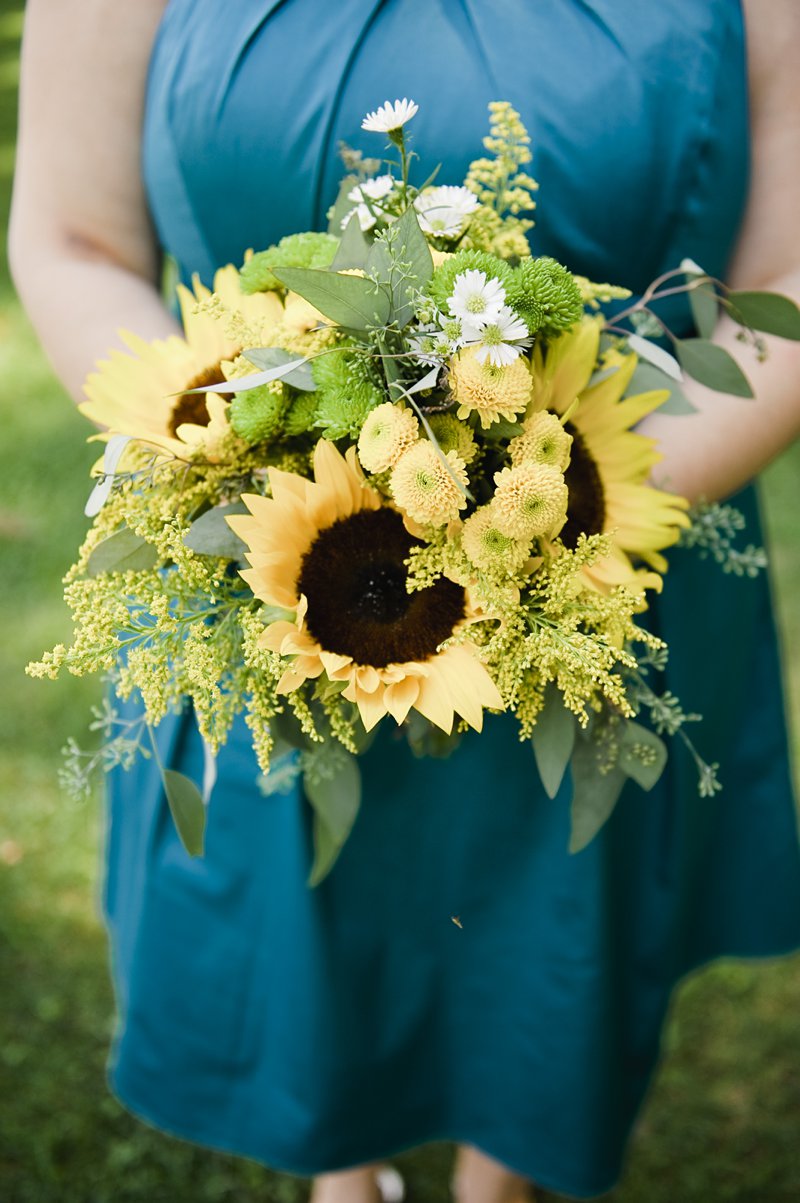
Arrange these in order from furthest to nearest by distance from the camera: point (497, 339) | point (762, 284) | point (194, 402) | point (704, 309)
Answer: point (762, 284), point (704, 309), point (194, 402), point (497, 339)

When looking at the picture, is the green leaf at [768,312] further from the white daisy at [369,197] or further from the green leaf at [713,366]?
the white daisy at [369,197]

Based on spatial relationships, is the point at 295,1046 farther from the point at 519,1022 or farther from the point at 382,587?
the point at 382,587

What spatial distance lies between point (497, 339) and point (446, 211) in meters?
0.17

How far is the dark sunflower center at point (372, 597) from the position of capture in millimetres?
831

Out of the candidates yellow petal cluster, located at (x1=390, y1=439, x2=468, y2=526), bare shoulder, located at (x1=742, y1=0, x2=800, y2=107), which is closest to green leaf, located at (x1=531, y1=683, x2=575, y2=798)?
yellow petal cluster, located at (x1=390, y1=439, x2=468, y2=526)

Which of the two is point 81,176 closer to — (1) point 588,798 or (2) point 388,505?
(2) point 388,505

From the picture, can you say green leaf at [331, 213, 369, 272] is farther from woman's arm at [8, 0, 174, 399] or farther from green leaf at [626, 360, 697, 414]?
woman's arm at [8, 0, 174, 399]

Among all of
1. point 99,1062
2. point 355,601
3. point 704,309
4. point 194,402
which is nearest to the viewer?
point 355,601

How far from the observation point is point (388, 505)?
2.80 ft

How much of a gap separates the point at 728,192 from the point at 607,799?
645 millimetres

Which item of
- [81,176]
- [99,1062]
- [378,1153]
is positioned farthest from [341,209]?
[99,1062]

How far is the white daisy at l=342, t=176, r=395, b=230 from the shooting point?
872 mm

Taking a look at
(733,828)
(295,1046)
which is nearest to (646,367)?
(733,828)

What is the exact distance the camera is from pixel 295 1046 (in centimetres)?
143
